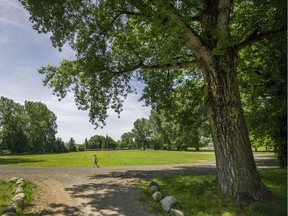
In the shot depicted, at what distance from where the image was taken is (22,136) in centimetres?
8206

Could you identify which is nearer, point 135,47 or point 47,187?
point 47,187

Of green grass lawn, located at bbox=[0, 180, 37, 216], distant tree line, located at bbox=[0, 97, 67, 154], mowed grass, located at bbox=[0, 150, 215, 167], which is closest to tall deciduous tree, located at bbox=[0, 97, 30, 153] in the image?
distant tree line, located at bbox=[0, 97, 67, 154]

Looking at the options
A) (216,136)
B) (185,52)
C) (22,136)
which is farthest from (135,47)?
(22,136)

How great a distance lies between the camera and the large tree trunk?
28.8ft

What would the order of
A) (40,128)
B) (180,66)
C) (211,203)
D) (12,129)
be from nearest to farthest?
(211,203)
(180,66)
(12,129)
(40,128)

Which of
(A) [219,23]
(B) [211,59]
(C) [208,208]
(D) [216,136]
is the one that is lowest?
(C) [208,208]

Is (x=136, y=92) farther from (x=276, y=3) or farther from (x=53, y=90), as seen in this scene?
(x=276, y=3)

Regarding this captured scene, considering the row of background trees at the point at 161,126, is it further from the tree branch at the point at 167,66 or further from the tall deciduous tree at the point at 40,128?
the tree branch at the point at 167,66

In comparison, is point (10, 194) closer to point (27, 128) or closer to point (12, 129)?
point (12, 129)

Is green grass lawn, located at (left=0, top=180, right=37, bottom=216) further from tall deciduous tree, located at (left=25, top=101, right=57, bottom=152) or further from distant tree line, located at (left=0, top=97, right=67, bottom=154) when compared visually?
tall deciduous tree, located at (left=25, top=101, right=57, bottom=152)

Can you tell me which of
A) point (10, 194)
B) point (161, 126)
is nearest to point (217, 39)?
point (10, 194)

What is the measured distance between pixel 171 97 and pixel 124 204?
1045cm

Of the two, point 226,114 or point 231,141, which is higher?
point 226,114

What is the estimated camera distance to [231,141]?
898 centimetres
